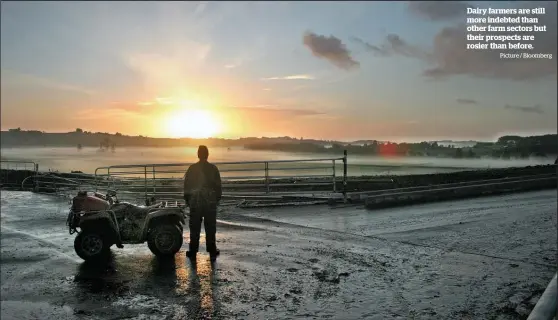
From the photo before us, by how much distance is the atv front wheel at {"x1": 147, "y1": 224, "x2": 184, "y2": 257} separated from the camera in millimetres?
7375

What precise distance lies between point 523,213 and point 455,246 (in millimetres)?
5010

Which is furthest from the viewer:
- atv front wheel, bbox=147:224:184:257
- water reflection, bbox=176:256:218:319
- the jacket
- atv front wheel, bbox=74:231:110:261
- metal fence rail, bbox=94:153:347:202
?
metal fence rail, bbox=94:153:347:202

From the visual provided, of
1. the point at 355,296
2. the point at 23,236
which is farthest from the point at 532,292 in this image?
the point at 23,236

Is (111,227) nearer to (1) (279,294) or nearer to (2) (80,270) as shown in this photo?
(2) (80,270)

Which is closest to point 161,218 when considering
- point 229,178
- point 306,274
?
point 306,274

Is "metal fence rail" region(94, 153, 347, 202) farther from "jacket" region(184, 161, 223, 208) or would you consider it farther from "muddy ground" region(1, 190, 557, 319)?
"jacket" region(184, 161, 223, 208)

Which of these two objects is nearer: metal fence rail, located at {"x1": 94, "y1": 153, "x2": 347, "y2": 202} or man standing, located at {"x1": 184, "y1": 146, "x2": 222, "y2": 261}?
man standing, located at {"x1": 184, "y1": 146, "x2": 222, "y2": 261}

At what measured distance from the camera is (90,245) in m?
7.17

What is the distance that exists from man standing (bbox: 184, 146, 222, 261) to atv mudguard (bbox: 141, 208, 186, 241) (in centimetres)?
26

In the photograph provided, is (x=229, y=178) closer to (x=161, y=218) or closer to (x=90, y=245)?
(x=161, y=218)

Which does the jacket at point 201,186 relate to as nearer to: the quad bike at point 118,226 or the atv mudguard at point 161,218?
the atv mudguard at point 161,218

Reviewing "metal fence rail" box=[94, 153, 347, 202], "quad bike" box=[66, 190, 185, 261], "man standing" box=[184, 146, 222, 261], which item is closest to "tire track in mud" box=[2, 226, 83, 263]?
"quad bike" box=[66, 190, 185, 261]

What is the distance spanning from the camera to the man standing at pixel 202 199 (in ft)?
24.5

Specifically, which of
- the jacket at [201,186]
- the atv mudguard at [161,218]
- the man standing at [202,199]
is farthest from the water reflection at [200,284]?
the jacket at [201,186]
